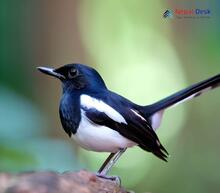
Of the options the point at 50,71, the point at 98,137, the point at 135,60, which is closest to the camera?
the point at 98,137

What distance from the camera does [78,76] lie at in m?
2.88

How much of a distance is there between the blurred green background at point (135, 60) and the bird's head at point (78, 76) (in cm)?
120

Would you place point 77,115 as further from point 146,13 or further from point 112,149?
point 146,13

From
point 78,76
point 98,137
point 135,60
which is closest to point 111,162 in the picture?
point 98,137

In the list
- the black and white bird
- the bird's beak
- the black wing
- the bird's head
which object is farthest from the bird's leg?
the bird's beak

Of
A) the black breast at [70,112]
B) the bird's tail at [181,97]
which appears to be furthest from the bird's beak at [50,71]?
the bird's tail at [181,97]

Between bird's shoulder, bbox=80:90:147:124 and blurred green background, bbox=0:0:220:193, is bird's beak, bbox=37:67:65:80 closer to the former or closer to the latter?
bird's shoulder, bbox=80:90:147:124

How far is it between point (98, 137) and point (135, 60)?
93.4 inches

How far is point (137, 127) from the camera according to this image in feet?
8.89

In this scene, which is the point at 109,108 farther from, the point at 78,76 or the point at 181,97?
the point at 181,97

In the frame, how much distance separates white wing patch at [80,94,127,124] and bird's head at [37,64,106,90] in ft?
0.38

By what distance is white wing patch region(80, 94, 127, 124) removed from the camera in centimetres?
271

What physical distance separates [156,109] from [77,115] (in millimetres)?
418

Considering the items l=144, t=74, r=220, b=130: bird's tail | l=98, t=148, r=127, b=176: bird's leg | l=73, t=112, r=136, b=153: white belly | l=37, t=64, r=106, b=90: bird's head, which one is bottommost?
l=98, t=148, r=127, b=176: bird's leg
